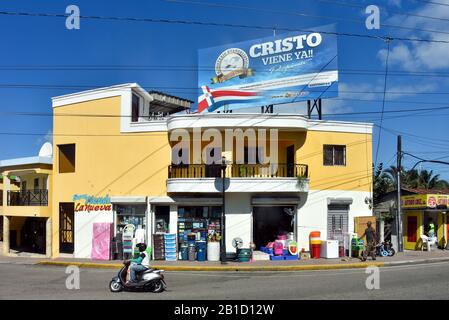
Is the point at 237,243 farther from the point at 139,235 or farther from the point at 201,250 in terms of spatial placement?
the point at 139,235

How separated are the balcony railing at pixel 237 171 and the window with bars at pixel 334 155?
138cm

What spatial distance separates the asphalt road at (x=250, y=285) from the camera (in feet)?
44.0

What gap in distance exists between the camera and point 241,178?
81.9 feet

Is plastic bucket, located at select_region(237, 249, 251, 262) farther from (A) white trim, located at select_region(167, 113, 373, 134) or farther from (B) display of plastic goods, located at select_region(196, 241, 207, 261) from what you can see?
(A) white trim, located at select_region(167, 113, 373, 134)

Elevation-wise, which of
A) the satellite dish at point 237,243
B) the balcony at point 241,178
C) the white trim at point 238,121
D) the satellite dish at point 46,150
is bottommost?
the satellite dish at point 237,243

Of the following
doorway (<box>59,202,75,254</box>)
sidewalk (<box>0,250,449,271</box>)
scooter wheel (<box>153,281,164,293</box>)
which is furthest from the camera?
doorway (<box>59,202,75,254</box>)

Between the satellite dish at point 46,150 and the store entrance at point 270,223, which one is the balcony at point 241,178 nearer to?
the store entrance at point 270,223

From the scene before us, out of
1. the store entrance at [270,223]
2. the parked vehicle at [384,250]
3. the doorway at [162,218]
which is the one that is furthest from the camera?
the store entrance at [270,223]

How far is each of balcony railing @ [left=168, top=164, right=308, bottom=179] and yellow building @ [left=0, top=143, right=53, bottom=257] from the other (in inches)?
301

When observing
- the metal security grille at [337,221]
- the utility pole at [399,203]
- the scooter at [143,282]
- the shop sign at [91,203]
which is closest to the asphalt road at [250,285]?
the scooter at [143,282]

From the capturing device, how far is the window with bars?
26.8m

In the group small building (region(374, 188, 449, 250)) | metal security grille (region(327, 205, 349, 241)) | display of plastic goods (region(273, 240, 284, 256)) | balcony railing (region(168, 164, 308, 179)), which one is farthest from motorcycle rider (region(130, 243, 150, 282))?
small building (region(374, 188, 449, 250))
